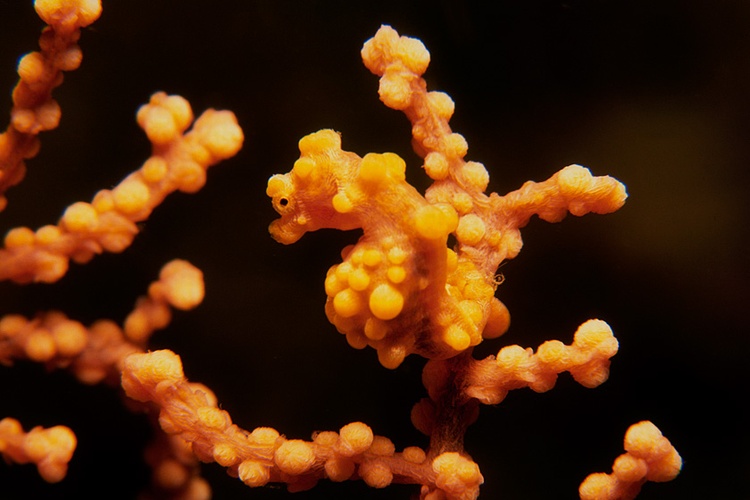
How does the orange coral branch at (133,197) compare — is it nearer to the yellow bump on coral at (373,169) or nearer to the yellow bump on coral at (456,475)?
the yellow bump on coral at (373,169)

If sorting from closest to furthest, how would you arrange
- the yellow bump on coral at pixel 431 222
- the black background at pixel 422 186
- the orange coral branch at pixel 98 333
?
the yellow bump on coral at pixel 431 222
the orange coral branch at pixel 98 333
the black background at pixel 422 186

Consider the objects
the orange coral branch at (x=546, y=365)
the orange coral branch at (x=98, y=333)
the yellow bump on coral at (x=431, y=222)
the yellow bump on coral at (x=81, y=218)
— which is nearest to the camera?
the yellow bump on coral at (x=431, y=222)

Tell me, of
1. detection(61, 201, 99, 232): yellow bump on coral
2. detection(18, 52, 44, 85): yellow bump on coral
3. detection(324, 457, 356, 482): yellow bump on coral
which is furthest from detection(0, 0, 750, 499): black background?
detection(324, 457, 356, 482): yellow bump on coral

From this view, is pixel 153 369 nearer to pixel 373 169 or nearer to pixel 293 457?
pixel 293 457

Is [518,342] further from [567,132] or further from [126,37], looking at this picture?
[126,37]

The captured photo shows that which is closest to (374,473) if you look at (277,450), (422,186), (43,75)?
(277,450)

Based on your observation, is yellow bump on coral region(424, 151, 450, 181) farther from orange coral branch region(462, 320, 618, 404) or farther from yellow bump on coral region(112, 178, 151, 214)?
yellow bump on coral region(112, 178, 151, 214)

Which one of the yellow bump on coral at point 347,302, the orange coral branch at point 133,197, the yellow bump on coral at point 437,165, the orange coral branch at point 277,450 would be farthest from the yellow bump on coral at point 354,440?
the orange coral branch at point 133,197

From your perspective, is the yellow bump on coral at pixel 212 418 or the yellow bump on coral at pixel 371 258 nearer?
the yellow bump on coral at pixel 371 258
